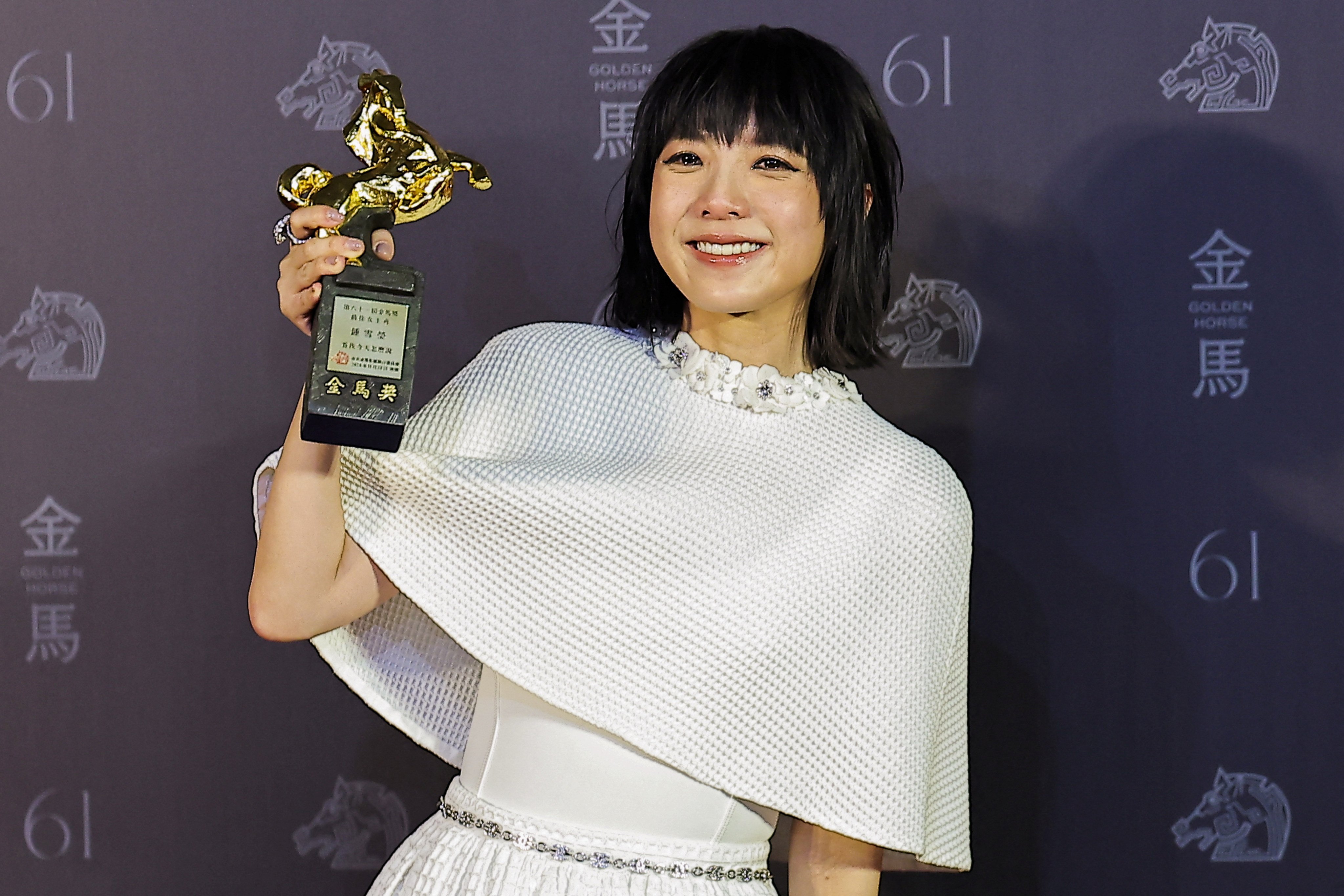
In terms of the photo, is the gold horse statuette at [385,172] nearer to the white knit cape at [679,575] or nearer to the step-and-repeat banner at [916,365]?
the white knit cape at [679,575]

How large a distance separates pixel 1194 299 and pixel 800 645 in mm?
899

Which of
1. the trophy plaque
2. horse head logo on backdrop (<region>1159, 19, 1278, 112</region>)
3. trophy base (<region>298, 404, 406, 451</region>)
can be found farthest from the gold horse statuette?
horse head logo on backdrop (<region>1159, 19, 1278, 112</region>)

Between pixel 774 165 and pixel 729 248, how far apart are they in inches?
3.7

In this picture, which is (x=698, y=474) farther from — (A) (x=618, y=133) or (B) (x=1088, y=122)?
(B) (x=1088, y=122)

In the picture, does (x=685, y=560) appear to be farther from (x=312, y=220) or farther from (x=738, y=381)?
(x=312, y=220)

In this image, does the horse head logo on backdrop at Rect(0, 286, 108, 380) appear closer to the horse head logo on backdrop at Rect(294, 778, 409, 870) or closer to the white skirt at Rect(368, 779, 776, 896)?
the horse head logo on backdrop at Rect(294, 778, 409, 870)

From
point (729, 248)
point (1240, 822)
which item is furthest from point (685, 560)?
point (1240, 822)

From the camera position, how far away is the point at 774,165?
1.46 metres

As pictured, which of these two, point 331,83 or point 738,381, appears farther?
point 331,83

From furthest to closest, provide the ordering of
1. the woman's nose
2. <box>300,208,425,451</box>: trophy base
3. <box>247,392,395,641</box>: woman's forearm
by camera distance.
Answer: the woman's nose
<box>247,392,395,641</box>: woman's forearm
<box>300,208,425,451</box>: trophy base

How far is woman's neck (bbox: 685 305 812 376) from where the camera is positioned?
1.53 meters

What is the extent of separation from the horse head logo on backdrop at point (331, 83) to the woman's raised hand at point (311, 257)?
0.79 metres

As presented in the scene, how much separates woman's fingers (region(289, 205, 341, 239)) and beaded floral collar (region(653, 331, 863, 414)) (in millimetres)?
421

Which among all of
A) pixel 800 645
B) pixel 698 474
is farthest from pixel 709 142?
pixel 800 645
